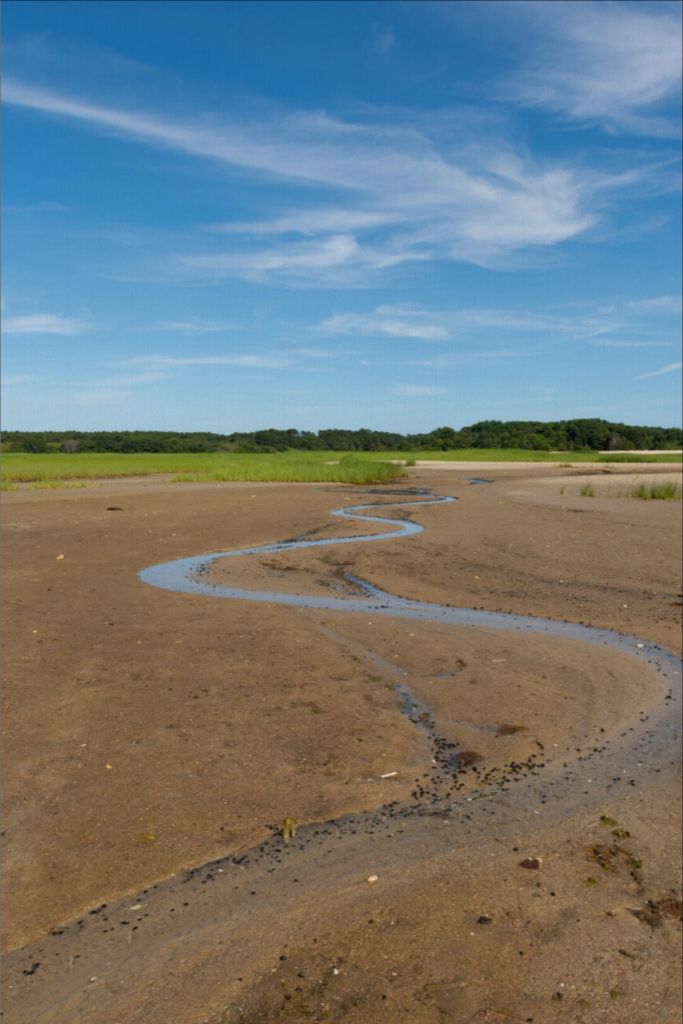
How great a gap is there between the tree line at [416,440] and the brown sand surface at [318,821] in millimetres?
92624

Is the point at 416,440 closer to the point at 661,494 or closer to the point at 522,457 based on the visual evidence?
the point at 522,457

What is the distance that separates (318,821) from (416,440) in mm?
142882

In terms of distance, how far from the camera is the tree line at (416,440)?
10794 cm

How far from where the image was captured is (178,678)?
9.61 metres

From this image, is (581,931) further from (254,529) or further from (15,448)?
(15,448)

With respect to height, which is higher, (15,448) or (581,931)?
(15,448)

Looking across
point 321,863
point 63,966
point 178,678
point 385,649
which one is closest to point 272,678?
point 178,678

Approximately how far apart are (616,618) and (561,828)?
26.5 ft

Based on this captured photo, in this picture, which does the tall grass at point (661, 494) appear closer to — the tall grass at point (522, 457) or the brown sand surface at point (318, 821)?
the brown sand surface at point (318, 821)

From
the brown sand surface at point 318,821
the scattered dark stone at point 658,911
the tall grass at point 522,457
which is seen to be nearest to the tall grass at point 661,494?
the brown sand surface at point 318,821

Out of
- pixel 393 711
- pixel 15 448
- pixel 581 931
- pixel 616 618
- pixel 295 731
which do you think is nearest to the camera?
pixel 581 931

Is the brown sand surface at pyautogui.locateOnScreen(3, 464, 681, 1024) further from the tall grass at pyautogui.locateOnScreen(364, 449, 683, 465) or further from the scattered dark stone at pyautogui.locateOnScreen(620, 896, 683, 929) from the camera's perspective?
the tall grass at pyautogui.locateOnScreen(364, 449, 683, 465)

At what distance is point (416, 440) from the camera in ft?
485

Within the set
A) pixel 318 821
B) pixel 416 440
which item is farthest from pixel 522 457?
pixel 318 821
